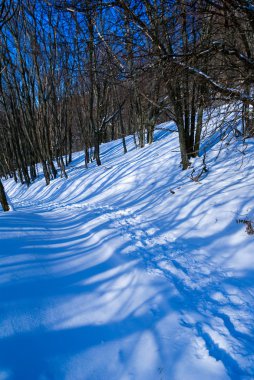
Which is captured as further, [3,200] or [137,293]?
[3,200]

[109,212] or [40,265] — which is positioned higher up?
[40,265]

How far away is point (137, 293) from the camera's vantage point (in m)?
2.76

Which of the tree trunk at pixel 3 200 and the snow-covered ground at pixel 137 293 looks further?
the tree trunk at pixel 3 200

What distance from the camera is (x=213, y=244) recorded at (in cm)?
384

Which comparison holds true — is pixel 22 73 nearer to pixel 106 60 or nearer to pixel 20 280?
pixel 106 60

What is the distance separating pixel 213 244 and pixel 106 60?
3.71m

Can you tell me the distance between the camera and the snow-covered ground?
6.01ft

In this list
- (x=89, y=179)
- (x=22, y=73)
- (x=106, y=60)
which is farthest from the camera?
(x=22, y=73)

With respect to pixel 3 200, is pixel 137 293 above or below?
below

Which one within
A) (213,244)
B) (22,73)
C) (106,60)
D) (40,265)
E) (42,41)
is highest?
(42,41)

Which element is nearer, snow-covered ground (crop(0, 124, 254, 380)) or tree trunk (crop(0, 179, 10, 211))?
snow-covered ground (crop(0, 124, 254, 380))

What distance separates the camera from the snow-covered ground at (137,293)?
6.01 feet

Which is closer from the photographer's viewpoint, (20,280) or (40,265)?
(20,280)

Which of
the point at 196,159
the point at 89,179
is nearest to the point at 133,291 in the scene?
the point at 196,159
